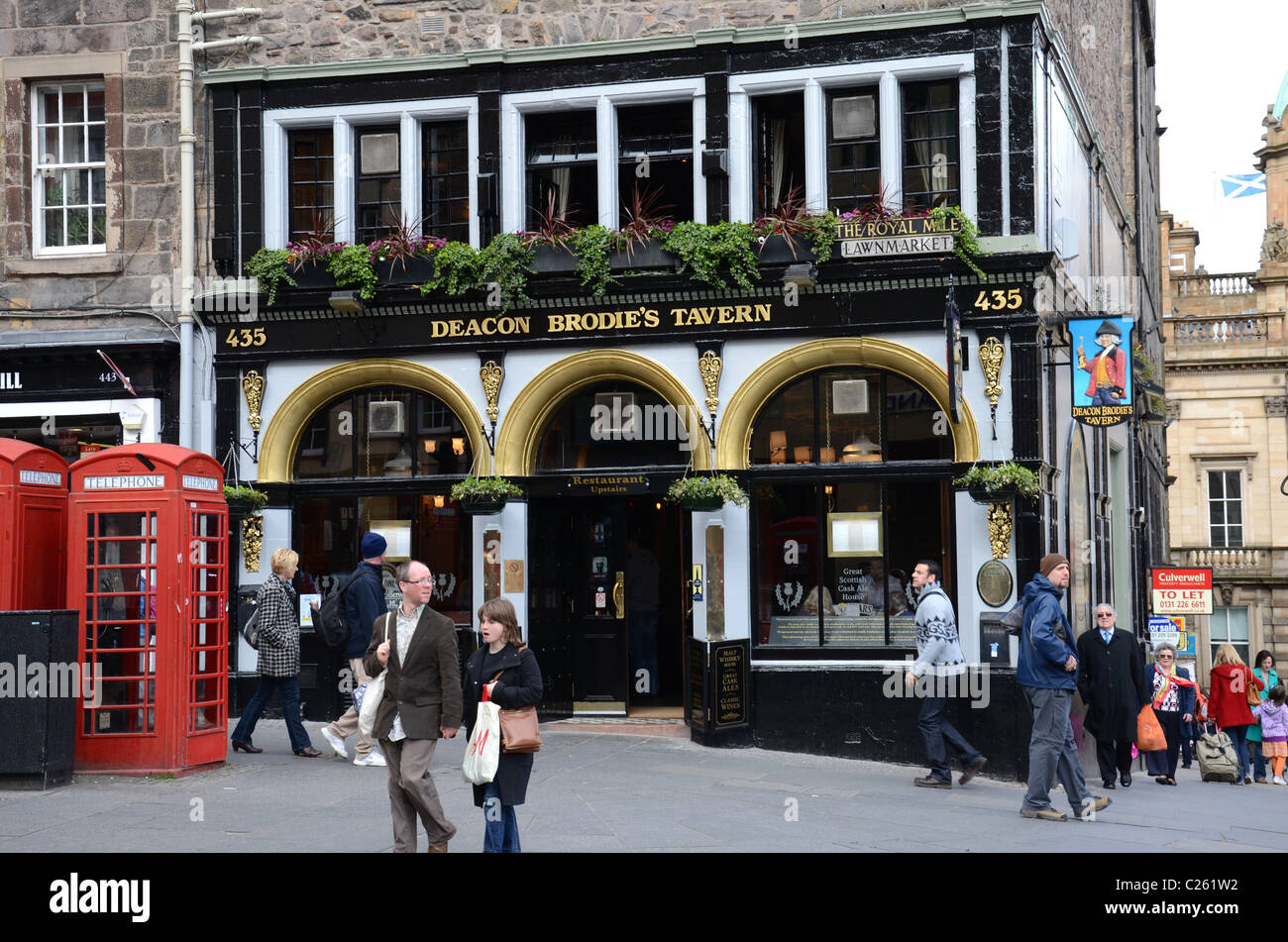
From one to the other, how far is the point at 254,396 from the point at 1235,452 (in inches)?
1699

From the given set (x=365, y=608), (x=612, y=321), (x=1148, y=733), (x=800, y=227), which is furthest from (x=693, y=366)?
(x=1148, y=733)

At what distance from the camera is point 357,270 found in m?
16.7

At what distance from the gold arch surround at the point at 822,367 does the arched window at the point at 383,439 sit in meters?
3.17

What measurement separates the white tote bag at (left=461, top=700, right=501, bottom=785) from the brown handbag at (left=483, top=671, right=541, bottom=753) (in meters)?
0.04

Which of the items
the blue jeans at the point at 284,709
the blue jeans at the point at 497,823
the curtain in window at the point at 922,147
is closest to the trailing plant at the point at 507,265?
the curtain in window at the point at 922,147

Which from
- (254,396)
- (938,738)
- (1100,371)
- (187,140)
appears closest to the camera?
(938,738)

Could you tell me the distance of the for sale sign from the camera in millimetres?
26797

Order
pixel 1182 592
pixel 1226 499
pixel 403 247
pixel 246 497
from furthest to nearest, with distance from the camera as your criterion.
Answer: pixel 1226 499
pixel 1182 592
pixel 246 497
pixel 403 247

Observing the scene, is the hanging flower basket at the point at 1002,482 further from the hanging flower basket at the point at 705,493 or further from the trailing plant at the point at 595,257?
the trailing plant at the point at 595,257

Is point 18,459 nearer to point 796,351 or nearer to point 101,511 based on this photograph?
point 101,511

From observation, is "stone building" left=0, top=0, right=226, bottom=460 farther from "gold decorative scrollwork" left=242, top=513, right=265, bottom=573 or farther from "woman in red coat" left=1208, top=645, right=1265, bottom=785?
"woman in red coat" left=1208, top=645, right=1265, bottom=785

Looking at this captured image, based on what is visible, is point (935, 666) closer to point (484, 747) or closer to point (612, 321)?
point (612, 321)

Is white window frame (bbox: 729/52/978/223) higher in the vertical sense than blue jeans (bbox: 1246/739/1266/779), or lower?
higher

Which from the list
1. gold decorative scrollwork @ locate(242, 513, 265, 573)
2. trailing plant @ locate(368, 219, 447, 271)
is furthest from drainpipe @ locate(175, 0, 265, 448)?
trailing plant @ locate(368, 219, 447, 271)
